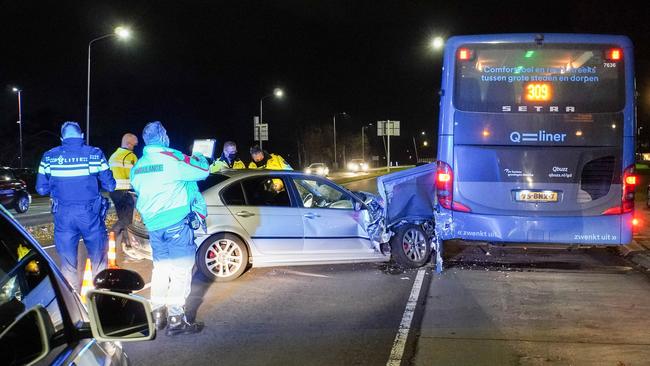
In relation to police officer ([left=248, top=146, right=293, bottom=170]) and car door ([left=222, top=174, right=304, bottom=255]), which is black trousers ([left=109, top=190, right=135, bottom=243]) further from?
police officer ([left=248, top=146, right=293, bottom=170])

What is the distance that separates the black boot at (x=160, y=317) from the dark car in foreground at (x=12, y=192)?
50.7ft

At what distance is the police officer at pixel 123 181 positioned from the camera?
28.7ft

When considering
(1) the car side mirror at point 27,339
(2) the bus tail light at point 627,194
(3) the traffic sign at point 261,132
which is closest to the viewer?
(1) the car side mirror at point 27,339

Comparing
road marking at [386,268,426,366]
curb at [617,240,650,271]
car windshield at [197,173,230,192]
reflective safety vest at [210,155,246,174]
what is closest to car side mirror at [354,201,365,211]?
road marking at [386,268,426,366]

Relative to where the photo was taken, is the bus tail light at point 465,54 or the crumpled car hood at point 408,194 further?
the crumpled car hood at point 408,194

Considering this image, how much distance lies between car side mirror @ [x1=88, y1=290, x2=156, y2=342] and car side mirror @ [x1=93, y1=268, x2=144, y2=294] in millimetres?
256

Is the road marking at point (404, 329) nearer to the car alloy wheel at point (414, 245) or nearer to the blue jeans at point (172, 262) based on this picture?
the car alloy wheel at point (414, 245)

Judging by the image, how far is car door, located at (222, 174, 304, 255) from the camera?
822 cm

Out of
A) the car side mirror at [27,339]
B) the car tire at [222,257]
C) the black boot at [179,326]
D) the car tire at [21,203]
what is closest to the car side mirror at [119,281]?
the car side mirror at [27,339]

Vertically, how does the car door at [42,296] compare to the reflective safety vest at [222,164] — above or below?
below

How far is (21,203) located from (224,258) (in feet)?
48.3

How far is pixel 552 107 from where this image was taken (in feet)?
26.0

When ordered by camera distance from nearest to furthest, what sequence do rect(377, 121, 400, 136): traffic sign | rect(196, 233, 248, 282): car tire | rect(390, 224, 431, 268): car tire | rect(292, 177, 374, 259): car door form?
rect(196, 233, 248, 282): car tire, rect(292, 177, 374, 259): car door, rect(390, 224, 431, 268): car tire, rect(377, 121, 400, 136): traffic sign

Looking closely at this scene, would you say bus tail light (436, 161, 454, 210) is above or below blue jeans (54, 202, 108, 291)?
above
